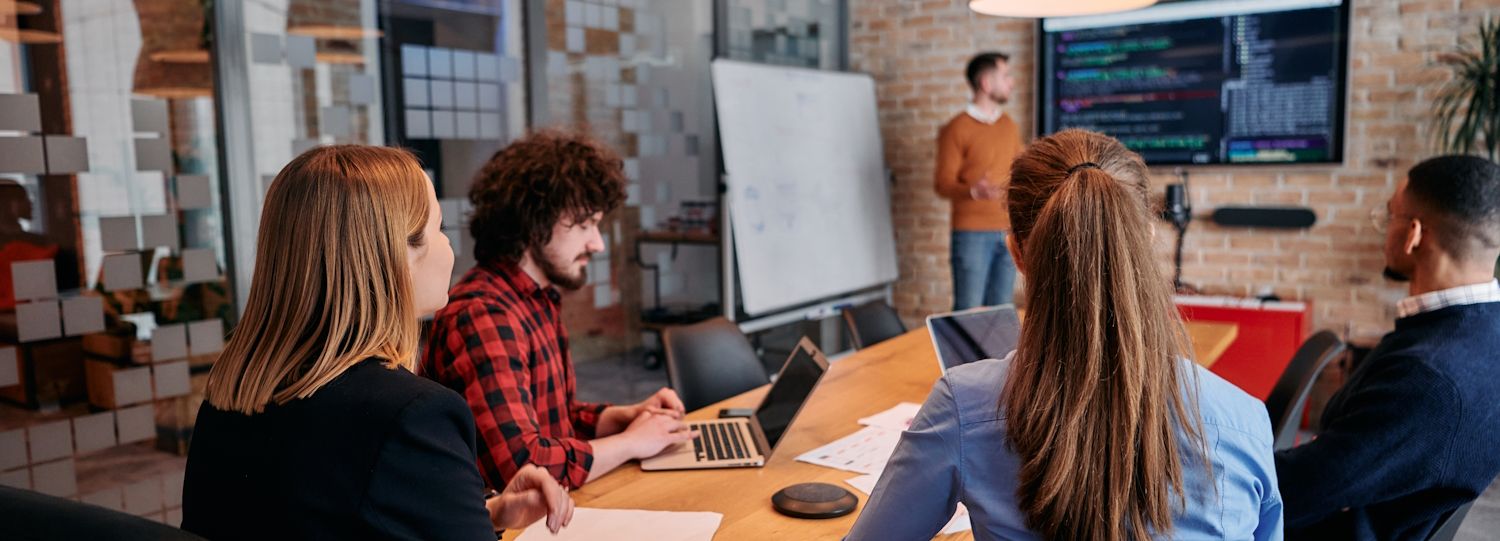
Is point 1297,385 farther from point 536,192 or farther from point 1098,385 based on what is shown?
point 536,192

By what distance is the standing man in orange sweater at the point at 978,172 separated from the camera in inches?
203

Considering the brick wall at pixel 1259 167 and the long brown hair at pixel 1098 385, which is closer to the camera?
the long brown hair at pixel 1098 385

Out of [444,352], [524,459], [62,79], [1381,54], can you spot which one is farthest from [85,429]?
[1381,54]

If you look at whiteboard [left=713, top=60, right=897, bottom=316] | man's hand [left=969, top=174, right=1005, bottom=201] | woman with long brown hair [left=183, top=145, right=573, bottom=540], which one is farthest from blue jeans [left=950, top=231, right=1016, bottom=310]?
woman with long brown hair [left=183, top=145, right=573, bottom=540]

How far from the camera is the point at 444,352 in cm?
191

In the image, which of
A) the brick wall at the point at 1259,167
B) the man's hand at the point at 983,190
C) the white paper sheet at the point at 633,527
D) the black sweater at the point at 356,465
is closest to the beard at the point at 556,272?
the white paper sheet at the point at 633,527

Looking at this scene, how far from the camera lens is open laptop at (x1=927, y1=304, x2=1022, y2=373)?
2273mm

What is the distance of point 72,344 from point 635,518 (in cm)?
200

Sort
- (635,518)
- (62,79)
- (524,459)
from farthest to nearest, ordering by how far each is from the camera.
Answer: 1. (62,79)
2. (524,459)
3. (635,518)

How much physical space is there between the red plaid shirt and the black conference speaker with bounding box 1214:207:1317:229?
4.00m

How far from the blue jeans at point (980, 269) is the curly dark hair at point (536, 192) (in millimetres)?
3395

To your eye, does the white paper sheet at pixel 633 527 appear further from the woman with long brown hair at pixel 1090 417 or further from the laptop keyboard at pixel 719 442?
the woman with long brown hair at pixel 1090 417

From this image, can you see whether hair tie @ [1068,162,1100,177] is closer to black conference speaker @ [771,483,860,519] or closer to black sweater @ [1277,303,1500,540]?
black conference speaker @ [771,483,860,519]

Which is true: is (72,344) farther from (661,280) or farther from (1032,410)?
(1032,410)
